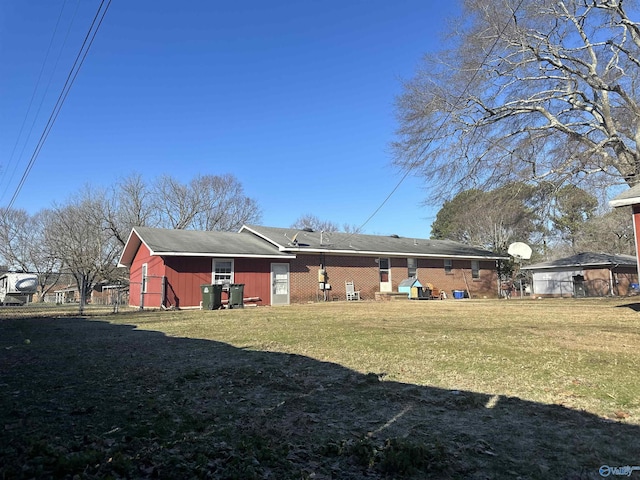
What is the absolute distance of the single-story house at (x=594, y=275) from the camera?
30062mm

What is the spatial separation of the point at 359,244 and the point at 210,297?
10.8 metres

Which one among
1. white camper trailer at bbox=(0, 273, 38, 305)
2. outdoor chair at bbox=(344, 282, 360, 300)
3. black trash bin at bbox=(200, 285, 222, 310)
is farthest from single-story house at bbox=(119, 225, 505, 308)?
white camper trailer at bbox=(0, 273, 38, 305)

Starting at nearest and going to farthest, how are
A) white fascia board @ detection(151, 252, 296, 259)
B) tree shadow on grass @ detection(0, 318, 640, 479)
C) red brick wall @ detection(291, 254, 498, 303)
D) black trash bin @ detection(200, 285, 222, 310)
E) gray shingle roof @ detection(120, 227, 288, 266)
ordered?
tree shadow on grass @ detection(0, 318, 640, 479) < black trash bin @ detection(200, 285, 222, 310) < white fascia board @ detection(151, 252, 296, 259) < gray shingle roof @ detection(120, 227, 288, 266) < red brick wall @ detection(291, 254, 498, 303)

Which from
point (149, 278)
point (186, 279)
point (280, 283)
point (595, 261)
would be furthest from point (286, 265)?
point (595, 261)

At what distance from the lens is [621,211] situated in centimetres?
3456

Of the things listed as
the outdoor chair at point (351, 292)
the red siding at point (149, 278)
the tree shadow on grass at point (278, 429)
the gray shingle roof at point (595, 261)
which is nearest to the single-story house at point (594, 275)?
the gray shingle roof at point (595, 261)

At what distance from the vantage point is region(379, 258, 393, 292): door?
25.3 meters

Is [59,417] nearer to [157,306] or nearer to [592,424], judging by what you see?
[592,424]

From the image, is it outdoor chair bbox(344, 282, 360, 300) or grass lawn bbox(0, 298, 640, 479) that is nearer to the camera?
grass lawn bbox(0, 298, 640, 479)

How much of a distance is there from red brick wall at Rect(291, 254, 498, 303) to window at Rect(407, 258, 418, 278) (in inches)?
10.3

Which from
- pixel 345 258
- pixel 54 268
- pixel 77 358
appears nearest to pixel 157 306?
pixel 345 258

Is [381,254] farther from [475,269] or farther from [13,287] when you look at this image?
[13,287]

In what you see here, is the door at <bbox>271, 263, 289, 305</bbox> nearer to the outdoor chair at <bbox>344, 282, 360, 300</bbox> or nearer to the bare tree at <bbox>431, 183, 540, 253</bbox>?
the outdoor chair at <bbox>344, 282, 360, 300</bbox>

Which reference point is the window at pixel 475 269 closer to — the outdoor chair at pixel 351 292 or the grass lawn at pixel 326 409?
the outdoor chair at pixel 351 292
